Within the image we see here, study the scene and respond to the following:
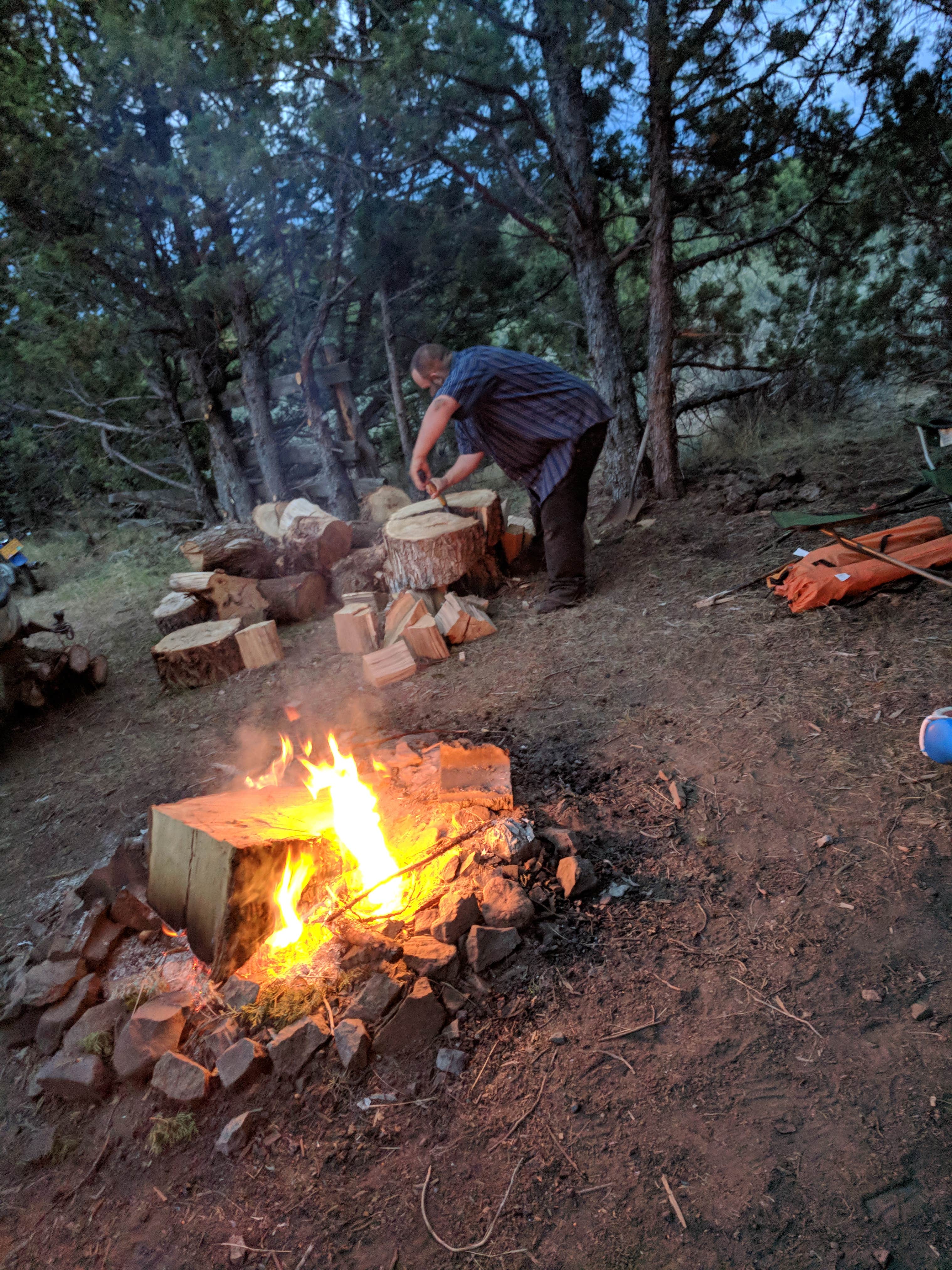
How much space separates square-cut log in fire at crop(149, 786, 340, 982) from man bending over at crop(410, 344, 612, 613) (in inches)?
105

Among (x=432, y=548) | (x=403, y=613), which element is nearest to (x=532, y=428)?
(x=432, y=548)

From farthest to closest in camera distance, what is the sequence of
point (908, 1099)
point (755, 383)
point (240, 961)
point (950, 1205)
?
point (755, 383) < point (240, 961) < point (908, 1099) < point (950, 1205)

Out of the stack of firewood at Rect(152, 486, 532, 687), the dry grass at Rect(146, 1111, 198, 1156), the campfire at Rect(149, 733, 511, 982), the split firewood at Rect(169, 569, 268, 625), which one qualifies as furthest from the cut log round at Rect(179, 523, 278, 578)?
the dry grass at Rect(146, 1111, 198, 1156)

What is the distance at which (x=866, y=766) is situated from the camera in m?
2.54

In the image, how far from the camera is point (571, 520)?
4.65m

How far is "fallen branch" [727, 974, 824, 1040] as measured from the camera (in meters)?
1.67

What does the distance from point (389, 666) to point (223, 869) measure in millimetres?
2302

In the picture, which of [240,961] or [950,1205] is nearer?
[950,1205]

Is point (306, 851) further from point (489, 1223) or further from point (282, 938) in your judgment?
point (489, 1223)

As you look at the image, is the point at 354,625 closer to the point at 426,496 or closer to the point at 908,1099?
the point at 908,1099

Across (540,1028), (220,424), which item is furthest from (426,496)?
(540,1028)

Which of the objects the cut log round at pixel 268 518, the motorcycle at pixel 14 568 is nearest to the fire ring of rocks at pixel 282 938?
the motorcycle at pixel 14 568

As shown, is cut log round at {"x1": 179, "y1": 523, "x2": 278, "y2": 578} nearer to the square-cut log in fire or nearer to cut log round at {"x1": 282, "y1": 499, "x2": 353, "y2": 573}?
cut log round at {"x1": 282, "y1": 499, "x2": 353, "y2": 573}

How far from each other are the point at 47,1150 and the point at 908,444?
7.38 metres
